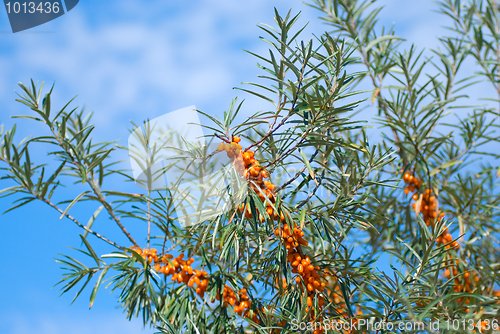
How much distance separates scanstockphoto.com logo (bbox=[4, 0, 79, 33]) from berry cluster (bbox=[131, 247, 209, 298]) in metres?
0.93

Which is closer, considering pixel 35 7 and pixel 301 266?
pixel 301 266

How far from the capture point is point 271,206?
884 millimetres

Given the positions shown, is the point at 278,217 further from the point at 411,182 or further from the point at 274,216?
the point at 411,182

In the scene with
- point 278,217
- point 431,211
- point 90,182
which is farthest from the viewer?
point 431,211

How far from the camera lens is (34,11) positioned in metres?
1.37

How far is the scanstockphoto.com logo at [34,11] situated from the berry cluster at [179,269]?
3.04ft

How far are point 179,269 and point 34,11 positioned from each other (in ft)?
3.56

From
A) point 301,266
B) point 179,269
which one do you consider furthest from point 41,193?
point 301,266

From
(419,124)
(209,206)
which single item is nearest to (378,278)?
(209,206)

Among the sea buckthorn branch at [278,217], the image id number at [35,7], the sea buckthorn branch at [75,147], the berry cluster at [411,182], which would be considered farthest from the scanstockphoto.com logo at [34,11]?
the berry cluster at [411,182]

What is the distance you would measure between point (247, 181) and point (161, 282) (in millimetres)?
390

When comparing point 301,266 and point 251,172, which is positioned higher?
point 251,172

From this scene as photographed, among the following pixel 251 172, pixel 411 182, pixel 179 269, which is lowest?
pixel 179 269

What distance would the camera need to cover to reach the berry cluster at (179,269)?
97cm
